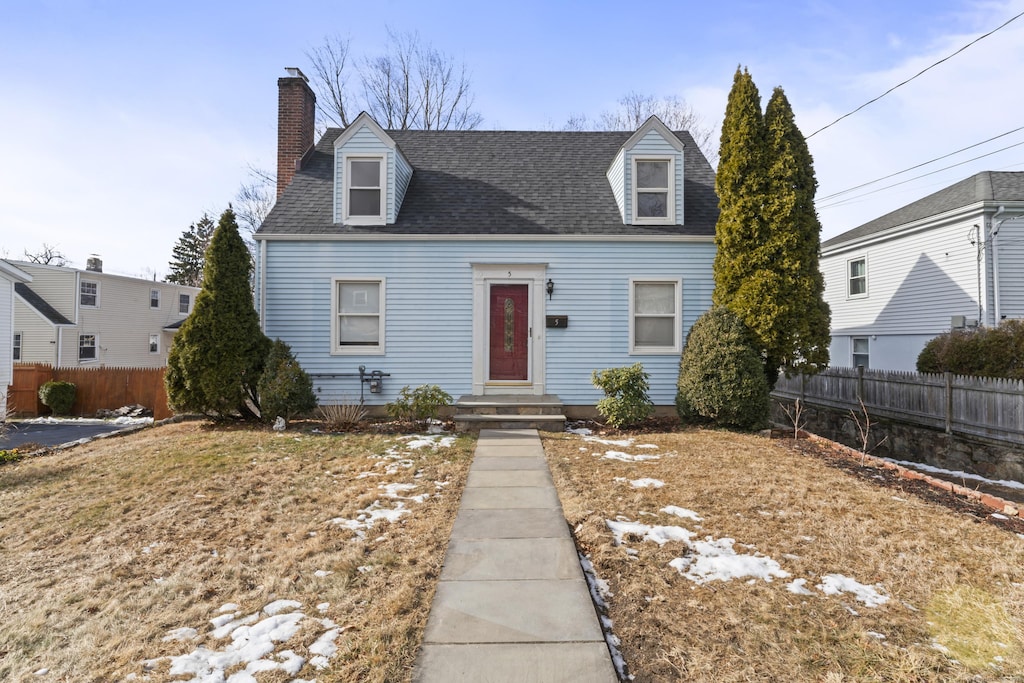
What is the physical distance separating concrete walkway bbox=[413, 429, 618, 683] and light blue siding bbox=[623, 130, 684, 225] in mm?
7148

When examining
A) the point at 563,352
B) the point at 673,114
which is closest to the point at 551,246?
the point at 563,352

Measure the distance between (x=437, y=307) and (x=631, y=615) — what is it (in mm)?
7736

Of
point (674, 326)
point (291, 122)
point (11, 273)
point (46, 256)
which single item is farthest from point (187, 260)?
point (674, 326)

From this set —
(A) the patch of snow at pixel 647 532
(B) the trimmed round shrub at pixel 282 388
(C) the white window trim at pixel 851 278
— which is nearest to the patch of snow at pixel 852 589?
(A) the patch of snow at pixel 647 532

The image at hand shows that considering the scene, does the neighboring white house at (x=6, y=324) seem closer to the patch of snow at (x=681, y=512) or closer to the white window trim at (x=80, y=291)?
the white window trim at (x=80, y=291)

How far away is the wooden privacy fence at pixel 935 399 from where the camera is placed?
8.01 m

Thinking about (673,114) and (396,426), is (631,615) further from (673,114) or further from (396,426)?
(673,114)

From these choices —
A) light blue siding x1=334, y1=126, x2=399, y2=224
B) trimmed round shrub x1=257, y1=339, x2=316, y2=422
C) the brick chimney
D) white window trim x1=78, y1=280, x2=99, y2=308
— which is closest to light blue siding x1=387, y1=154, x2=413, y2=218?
light blue siding x1=334, y1=126, x2=399, y2=224

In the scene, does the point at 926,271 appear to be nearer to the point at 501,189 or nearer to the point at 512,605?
the point at 501,189

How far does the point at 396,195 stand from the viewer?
33.0 feet

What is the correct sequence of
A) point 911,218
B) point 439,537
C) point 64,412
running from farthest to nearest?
point 911,218 → point 64,412 → point 439,537

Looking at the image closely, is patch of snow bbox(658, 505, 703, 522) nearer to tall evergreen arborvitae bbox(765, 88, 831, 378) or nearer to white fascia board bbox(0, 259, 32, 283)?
tall evergreen arborvitae bbox(765, 88, 831, 378)

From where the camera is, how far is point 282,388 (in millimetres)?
8438

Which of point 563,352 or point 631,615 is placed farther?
point 563,352
